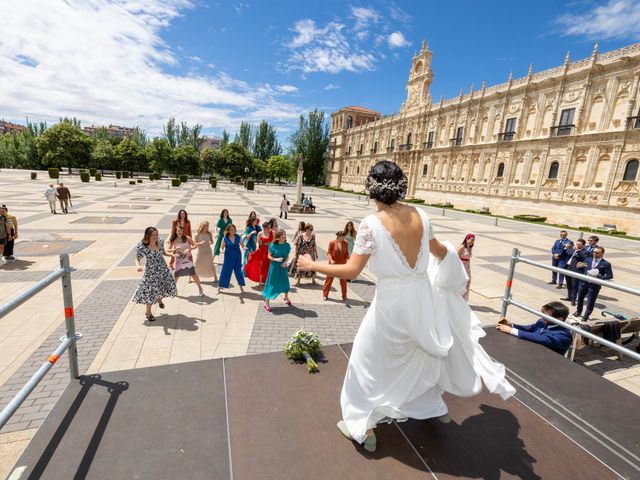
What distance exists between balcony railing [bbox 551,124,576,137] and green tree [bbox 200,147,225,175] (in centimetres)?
5672

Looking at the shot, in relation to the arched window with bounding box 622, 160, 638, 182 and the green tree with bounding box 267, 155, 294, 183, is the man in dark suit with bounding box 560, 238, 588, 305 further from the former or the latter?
the green tree with bounding box 267, 155, 294, 183

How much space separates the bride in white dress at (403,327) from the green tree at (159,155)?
70056 millimetres

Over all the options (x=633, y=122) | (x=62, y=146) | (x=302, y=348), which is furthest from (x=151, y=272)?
(x=62, y=146)

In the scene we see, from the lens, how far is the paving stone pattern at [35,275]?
7.16 m

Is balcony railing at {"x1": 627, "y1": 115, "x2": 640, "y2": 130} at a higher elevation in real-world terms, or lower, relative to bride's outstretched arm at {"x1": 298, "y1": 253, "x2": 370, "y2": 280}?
higher

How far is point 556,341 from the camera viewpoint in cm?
444

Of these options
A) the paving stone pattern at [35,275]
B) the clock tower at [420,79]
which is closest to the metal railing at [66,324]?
the paving stone pattern at [35,275]

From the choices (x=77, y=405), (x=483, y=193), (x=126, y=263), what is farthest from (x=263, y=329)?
(x=483, y=193)

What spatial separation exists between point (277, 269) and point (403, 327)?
158 inches

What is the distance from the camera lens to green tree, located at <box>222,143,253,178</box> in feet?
218

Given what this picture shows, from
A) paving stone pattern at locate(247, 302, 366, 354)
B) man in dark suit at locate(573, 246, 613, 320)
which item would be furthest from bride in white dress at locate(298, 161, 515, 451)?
man in dark suit at locate(573, 246, 613, 320)

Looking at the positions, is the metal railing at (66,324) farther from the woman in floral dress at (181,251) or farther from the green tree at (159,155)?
the green tree at (159,155)

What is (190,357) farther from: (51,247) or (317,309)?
(51,247)

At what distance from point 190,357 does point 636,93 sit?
36.3 meters
